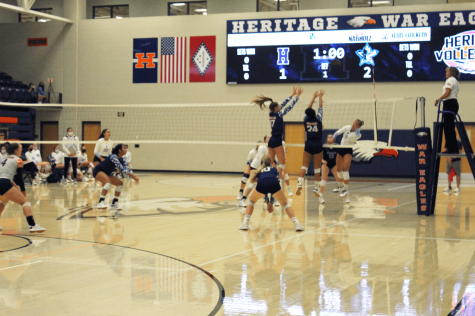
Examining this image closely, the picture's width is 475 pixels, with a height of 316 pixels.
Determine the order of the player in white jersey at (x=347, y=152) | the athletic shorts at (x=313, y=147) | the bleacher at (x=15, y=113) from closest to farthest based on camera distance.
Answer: the athletic shorts at (x=313, y=147)
the player in white jersey at (x=347, y=152)
the bleacher at (x=15, y=113)

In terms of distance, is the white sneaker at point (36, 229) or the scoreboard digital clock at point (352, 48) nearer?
the white sneaker at point (36, 229)

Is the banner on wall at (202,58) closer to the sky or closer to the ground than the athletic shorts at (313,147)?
closer to the sky

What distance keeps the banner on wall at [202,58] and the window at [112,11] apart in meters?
4.81

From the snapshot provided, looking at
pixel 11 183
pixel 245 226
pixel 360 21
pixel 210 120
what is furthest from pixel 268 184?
pixel 210 120

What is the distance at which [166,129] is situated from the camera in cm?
2459

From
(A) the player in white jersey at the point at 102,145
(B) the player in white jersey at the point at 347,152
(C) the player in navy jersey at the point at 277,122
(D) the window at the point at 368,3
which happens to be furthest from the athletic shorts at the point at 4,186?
(D) the window at the point at 368,3

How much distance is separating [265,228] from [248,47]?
15.9 meters

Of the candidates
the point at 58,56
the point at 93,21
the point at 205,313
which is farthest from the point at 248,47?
the point at 205,313

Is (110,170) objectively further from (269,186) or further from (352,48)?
(352,48)

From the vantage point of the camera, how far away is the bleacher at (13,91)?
77.8ft

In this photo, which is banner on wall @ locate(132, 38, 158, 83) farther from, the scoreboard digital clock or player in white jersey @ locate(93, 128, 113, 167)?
player in white jersey @ locate(93, 128, 113, 167)

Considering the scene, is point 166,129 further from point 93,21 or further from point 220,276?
point 220,276

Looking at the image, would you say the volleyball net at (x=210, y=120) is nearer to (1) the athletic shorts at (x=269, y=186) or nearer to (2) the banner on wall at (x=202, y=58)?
(2) the banner on wall at (x=202, y=58)

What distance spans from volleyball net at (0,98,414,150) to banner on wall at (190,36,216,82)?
5.16 feet
